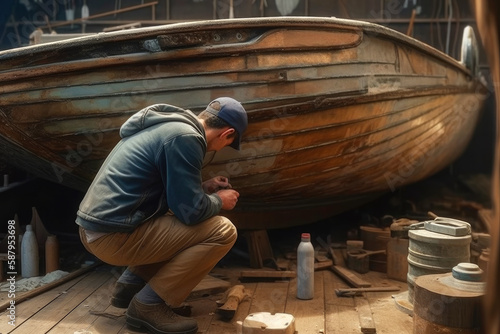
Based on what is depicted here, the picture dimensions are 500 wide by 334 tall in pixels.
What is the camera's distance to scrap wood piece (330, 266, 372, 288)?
3077 millimetres

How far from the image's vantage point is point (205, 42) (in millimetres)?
2811

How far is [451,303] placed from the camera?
209cm

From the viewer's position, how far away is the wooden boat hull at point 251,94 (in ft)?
9.10

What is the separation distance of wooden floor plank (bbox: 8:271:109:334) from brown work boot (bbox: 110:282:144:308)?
247 millimetres

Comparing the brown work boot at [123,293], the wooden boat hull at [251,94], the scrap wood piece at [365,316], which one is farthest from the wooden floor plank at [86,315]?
the scrap wood piece at [365,316]

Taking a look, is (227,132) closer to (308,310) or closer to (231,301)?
(231,301)

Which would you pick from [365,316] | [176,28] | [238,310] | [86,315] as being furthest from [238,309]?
[176,28]

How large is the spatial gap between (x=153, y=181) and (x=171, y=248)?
310mm

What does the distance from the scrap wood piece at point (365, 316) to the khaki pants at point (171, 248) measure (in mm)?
761

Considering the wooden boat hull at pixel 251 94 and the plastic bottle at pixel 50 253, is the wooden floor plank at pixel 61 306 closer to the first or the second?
the plastic bottle at pixel 50 253

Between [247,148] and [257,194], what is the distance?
0.45 metres

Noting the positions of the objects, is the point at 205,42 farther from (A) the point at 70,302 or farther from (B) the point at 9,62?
(A) the point at 70,302

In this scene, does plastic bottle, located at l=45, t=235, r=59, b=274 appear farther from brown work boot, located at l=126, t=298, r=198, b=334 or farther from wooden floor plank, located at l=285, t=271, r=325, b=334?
wooden floor plank, located at l=285, t=271, r=325, b=334

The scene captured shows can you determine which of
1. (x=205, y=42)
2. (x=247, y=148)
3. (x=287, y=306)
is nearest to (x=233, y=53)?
(x=205, y=42)
